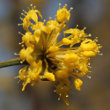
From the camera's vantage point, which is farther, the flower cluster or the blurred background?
the blurred background

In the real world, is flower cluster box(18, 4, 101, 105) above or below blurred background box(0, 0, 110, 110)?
above

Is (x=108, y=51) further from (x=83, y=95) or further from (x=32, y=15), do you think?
(x=32, y=15)

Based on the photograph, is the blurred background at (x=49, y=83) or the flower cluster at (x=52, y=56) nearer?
the flower cluster at (x=52, y=56)

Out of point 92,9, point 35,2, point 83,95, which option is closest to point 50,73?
point 35,2

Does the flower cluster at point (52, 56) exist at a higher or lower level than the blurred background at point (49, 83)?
higher
